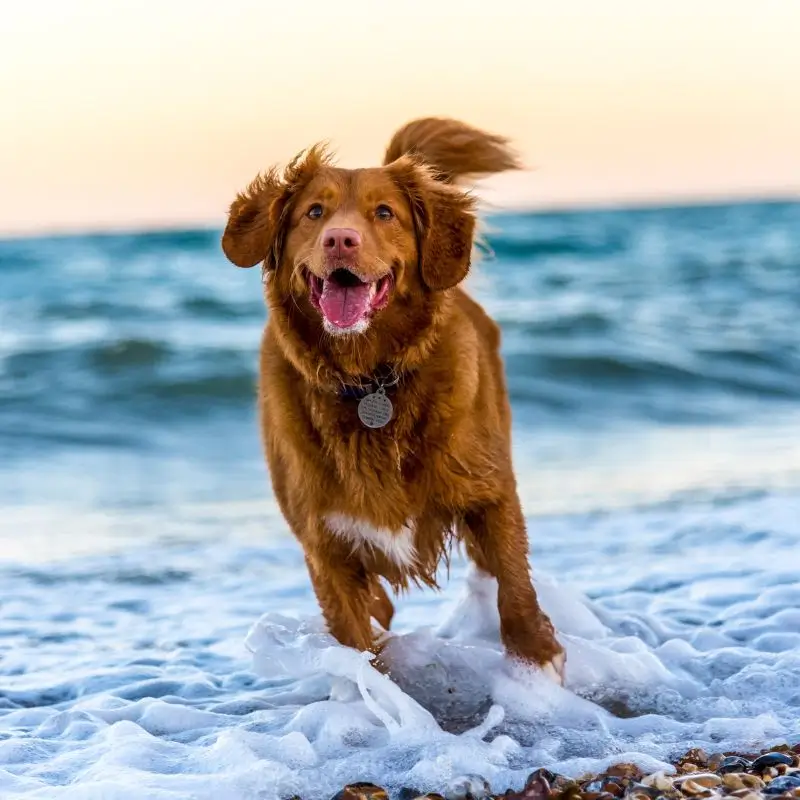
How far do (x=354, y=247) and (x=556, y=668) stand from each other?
164 centimetres

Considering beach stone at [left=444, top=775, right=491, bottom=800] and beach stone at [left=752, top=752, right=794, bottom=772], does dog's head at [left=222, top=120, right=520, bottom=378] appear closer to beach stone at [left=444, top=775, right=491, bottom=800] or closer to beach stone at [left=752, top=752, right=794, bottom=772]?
beach stone at [left=444, top=775, right=491, bottom=800]

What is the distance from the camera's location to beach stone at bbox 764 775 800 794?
348 cm

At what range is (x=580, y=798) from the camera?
350cm

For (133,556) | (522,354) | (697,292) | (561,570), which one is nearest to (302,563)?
(133,556)

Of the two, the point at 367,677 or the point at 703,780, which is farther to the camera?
the point at 367,677

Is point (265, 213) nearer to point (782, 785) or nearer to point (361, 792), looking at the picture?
point (361, 792)

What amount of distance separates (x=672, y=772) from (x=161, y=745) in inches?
61.9

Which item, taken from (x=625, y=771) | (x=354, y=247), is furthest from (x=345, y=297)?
(x=625, y=771)

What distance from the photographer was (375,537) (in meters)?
Answer: 4.29

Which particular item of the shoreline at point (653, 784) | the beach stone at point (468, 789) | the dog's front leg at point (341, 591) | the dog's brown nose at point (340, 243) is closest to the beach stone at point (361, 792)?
the shoreline at point (653, 784)

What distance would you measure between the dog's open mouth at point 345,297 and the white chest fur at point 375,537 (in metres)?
0.68

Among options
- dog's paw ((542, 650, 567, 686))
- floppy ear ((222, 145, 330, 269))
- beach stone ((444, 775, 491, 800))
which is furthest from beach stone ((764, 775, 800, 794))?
floppy ear ((222, 145, 330, 269))

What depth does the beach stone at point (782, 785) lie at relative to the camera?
3.48 m

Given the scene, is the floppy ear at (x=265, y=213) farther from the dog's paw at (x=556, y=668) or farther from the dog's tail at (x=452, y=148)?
the dog's paw at (x=556, y=668)
